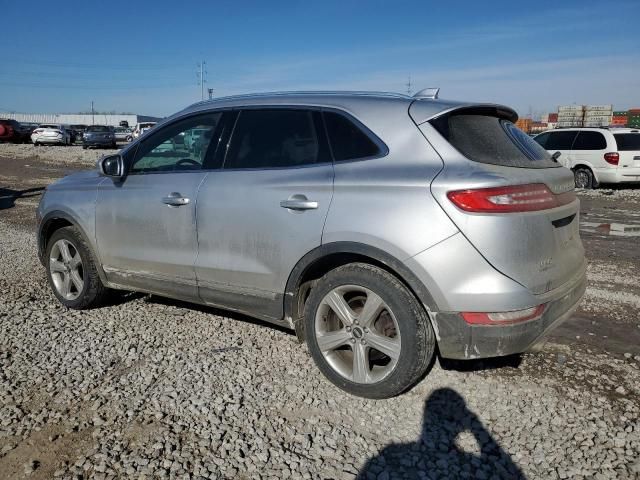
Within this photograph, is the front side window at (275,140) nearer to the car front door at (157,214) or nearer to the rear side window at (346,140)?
the rear side window at (346,140)

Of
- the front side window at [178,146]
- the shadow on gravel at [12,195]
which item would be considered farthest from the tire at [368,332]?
the shadow on gravel at [12,195]

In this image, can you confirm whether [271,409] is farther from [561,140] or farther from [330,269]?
[561,140]

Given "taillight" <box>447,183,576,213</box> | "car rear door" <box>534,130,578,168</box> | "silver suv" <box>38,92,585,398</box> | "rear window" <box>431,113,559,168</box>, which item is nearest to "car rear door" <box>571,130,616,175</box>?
"car rear door" <box>534,130,578,168</box>

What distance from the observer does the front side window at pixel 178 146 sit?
4.08m

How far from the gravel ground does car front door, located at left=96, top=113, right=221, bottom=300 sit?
486 mm

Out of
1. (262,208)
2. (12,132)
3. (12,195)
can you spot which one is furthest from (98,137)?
(262,208)

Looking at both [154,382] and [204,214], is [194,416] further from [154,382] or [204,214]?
[204,214]

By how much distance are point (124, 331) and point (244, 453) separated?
6.77 ft

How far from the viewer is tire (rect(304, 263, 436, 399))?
3.04m

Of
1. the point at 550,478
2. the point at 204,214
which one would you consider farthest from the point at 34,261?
the point at 550,478

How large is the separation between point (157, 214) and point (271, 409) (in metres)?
1.80

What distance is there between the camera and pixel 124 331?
4387 millimetres

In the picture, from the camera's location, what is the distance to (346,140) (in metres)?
3.40

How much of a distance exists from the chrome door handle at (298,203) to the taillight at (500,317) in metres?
1.11
